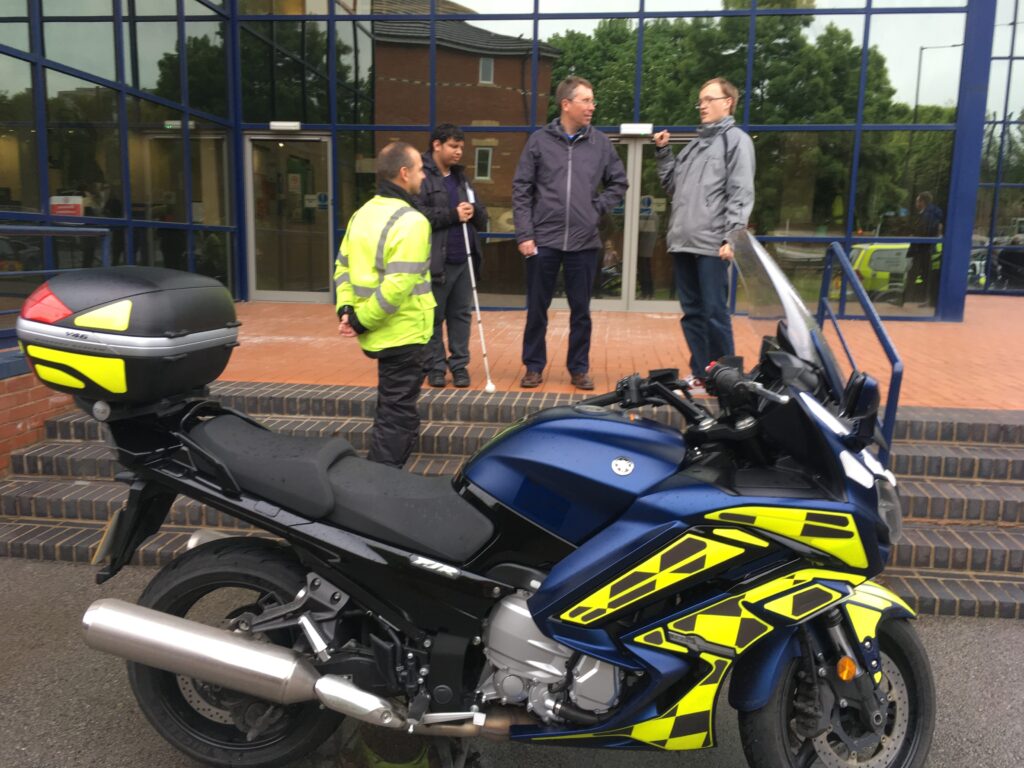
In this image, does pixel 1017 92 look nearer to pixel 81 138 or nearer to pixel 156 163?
pixel 156 163

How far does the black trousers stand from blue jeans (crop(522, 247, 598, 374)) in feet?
5.25

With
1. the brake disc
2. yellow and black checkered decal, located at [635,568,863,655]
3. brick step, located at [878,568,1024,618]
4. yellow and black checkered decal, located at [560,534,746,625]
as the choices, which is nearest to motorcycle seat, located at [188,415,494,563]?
yellow and black checkered decal, located at [560,534,746,625]

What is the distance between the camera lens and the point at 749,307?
9.28ft

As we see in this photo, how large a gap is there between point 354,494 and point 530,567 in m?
0.55

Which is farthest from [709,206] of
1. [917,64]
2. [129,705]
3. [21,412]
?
[917,64]

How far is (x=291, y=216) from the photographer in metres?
11.2

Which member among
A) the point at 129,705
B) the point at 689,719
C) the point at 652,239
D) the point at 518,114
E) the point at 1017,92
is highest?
the point at 1017,92

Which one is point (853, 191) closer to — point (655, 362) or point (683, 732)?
point (655, 362)

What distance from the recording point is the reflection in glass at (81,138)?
7836 millimetres

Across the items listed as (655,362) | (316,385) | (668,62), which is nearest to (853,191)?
(668,62)

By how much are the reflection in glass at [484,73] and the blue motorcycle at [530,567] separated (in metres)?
8.51

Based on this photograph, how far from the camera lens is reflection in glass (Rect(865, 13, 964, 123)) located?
979 centimetres

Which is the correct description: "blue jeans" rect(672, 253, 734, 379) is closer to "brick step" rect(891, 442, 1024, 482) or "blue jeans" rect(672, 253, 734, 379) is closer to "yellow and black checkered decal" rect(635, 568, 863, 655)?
"brick step" rect(891, 442, 1024, 482)

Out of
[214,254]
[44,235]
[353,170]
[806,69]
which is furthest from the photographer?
[353,170]
